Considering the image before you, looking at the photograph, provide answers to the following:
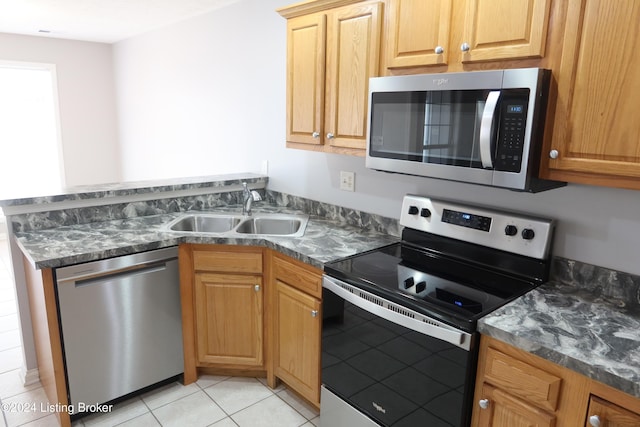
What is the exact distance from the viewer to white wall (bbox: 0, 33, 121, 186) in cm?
523

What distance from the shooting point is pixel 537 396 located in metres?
1.33

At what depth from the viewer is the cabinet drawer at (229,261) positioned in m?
2.33

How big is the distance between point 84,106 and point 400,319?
531 centimetres

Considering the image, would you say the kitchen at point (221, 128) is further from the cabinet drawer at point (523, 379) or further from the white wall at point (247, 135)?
the cabinet drawer at point (523, 379)

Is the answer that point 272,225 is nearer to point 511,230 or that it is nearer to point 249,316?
point 249,316

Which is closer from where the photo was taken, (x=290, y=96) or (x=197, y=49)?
(x=290, y=96)

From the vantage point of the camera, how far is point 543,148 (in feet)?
4.89

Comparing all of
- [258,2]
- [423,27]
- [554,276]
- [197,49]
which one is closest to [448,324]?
[554,276]

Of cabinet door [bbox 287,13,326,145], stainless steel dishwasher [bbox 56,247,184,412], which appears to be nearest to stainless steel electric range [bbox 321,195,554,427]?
cabinet door [bbox 287,13,326,145]

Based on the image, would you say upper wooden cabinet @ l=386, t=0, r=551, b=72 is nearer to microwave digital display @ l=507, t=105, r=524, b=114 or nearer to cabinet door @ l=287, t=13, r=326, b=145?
microwave digital display @ l=507, t=105, r=524, b=114

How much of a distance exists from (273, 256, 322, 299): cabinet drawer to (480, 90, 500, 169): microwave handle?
0.89m

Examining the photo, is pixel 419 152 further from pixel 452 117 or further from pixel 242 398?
pixel 242 398

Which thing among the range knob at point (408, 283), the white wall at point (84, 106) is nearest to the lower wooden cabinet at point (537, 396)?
the range knob at point (408, 283)

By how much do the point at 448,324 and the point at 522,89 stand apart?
2.65 ft
